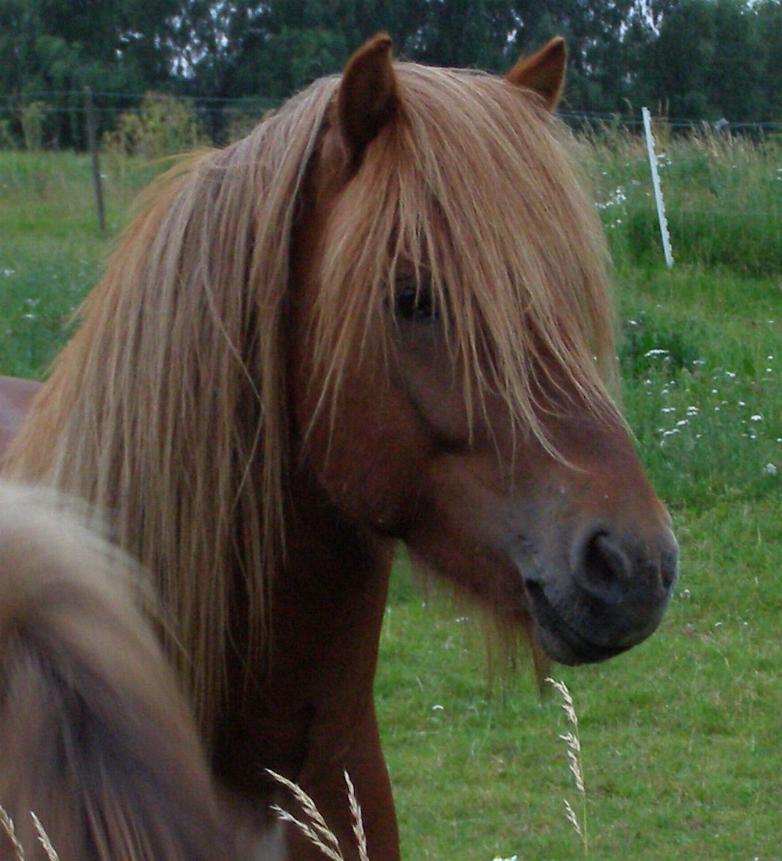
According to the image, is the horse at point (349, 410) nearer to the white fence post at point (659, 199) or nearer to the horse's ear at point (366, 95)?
the horse's ear at point (366, 95)

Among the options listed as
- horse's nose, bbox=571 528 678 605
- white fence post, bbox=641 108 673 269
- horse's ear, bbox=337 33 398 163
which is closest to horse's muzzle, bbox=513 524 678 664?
horse's nose, bbox=571 528 678 605

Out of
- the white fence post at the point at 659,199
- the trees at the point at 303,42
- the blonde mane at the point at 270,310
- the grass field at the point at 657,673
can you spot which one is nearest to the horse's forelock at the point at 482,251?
the blonde mane at the point at 270,310

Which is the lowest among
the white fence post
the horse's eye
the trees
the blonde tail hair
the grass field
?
the grass field

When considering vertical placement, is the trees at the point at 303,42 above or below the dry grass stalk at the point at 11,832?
above

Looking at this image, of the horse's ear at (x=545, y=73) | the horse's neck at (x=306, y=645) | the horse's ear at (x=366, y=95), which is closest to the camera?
the horse's ear at (x=366, y=95)

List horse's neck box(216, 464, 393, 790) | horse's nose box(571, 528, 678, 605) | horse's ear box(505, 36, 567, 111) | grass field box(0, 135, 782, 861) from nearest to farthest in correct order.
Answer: horse's nose box(571, 528, 678, 605)
horse's neck box(216, 464, 393, 790)
horse's ear box(505, 36, 567, 111)
grass field box(0, 135, 782, 861)

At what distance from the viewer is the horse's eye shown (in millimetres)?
1850

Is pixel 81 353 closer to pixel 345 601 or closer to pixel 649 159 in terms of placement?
pixel 345 601

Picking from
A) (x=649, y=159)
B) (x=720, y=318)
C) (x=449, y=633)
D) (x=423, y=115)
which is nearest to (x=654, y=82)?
(x=649, y=159)

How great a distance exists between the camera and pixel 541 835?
3857 millimetres

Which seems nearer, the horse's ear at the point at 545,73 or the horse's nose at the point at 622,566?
the horse's nose at the point at 622,566

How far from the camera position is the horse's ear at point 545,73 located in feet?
7.13

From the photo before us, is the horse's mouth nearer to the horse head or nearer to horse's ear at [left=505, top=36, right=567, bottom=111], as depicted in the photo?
the horse head

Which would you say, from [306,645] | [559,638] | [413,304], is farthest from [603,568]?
[306,645]
